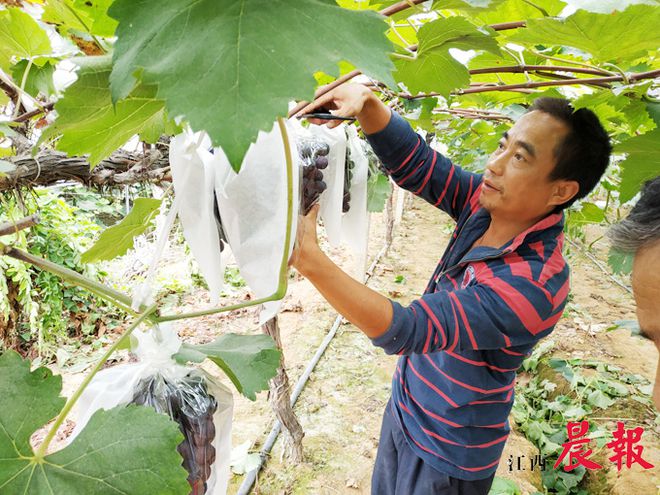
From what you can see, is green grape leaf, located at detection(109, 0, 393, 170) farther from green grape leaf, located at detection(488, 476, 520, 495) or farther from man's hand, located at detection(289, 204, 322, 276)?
green grape leaf, located at detection(488, 476, 520, 495)

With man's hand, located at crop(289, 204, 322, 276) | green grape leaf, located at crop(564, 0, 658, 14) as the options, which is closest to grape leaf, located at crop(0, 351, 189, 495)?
man's hand, located at crop(289, 204, 322, 276)

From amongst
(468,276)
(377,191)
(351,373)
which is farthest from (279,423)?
(468,276)

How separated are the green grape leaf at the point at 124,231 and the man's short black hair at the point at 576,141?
0.96 metres

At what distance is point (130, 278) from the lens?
441 cm

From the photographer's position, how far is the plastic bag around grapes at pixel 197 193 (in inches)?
24.1

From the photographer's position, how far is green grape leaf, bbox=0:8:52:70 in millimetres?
604

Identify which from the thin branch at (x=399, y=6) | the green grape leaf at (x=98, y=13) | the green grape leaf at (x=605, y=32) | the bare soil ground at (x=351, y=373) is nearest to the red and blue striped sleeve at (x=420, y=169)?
the green grape leaf at (x=605, y=32)

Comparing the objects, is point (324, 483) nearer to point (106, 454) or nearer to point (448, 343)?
point (448, 343)

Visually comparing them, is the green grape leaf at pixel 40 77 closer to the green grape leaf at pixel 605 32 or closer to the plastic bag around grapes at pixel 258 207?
the plastic bag around grapes at pixel 258 207

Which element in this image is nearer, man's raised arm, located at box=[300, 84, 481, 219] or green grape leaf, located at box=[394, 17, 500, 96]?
green grape leaf, located at box=[394, 17, 500, 96]

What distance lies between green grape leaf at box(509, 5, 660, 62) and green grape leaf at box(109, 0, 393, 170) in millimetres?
353

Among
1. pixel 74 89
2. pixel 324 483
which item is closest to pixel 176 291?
pixel 324 483

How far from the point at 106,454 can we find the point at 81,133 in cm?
36

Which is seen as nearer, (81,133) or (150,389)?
(81,133)
